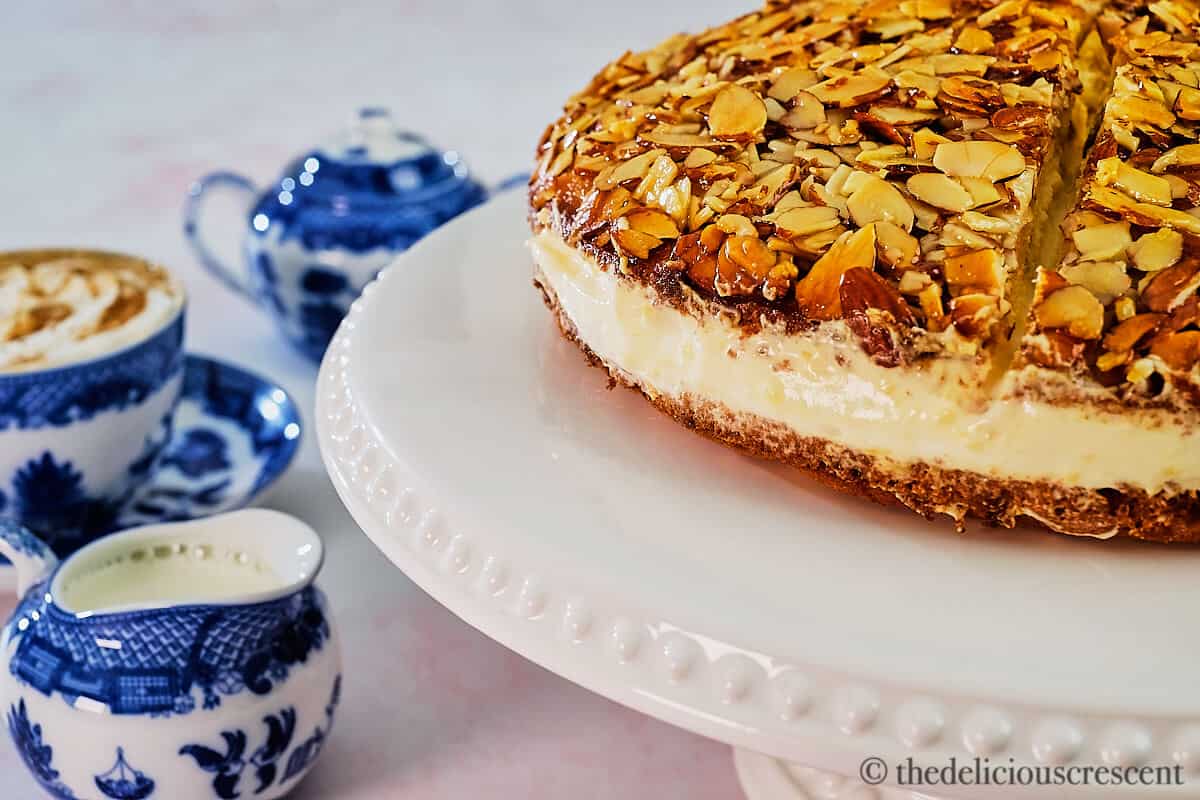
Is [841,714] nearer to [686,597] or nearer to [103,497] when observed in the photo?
[686,597]

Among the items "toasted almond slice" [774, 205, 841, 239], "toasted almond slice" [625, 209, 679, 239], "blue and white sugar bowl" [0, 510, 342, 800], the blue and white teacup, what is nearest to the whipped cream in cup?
the blue and white teacup

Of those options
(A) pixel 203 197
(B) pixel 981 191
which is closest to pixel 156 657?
(B) pixel 981 191

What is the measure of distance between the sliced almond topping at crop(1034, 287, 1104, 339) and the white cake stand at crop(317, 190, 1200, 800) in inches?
6.1

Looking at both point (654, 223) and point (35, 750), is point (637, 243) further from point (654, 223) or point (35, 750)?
point (35, 750)

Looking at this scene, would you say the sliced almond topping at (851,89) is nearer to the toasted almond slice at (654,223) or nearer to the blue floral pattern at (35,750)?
the toasted almond slice at (654,223)

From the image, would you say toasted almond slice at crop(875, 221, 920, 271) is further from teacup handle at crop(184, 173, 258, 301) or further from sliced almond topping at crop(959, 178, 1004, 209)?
teacup handle at crop(184, 173, 258, 301)

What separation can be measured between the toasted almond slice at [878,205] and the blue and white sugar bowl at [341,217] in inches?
41.8

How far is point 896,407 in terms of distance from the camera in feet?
2.99

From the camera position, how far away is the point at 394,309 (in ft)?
4.01

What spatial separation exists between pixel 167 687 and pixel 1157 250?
861mm

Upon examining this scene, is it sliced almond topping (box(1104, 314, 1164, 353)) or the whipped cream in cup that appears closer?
sliced almond topping (box(1104, 314, 1164, 353))

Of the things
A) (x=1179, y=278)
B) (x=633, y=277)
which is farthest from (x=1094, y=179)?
(x=633, y=277)

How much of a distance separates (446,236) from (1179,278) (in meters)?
0.73

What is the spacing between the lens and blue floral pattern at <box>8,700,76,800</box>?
48.3 inches
